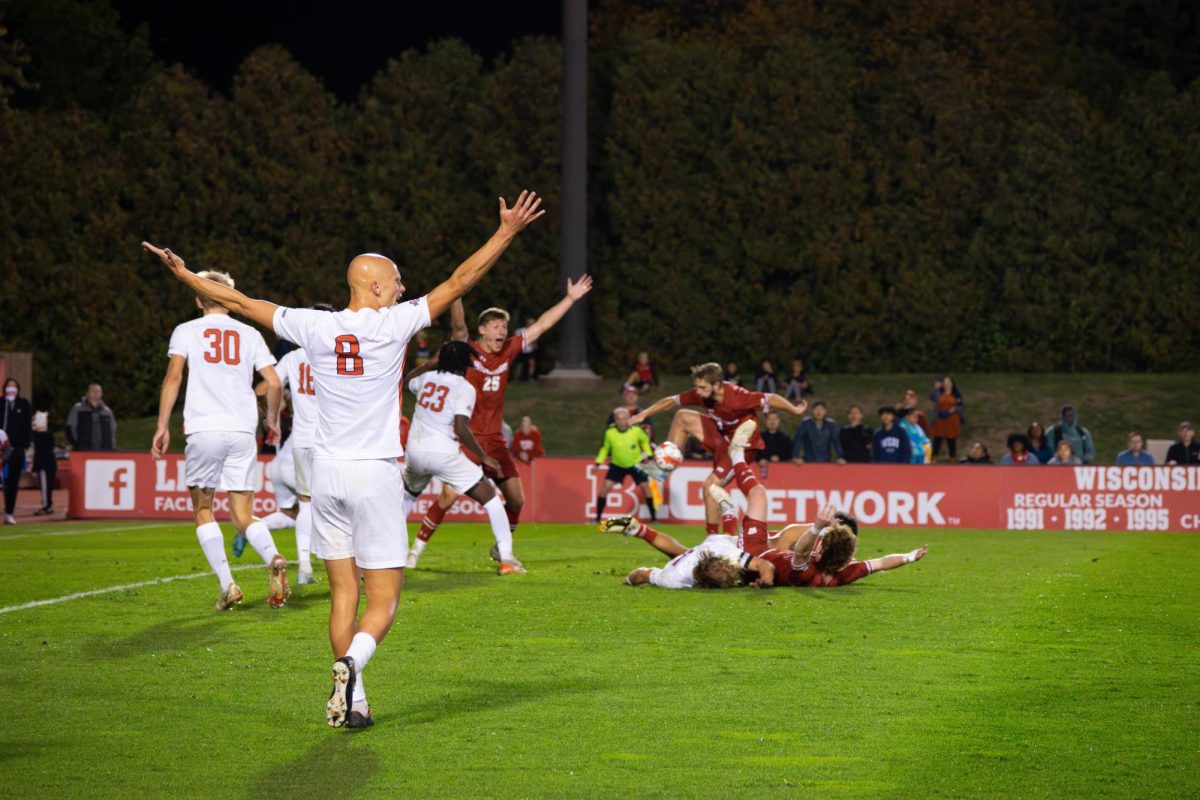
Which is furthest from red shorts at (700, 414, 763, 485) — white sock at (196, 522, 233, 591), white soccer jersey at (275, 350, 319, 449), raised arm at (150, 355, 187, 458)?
raised arm at (150, 355, 187, 458)

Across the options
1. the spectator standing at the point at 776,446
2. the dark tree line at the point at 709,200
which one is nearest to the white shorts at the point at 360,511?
the spectator standing at the point at 776,446

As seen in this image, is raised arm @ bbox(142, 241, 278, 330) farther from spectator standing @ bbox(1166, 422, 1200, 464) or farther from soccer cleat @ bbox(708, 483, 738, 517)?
spectator standing @ bbox(1166, 422, 1200, 464)

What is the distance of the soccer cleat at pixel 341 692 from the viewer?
291 inches

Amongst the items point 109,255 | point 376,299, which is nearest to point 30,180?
point 109,255

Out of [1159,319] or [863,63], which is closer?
[1159,319]

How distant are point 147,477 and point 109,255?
20.3 m

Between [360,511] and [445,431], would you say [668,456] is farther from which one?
[360,511]

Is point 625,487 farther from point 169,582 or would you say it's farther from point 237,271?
point 237,271

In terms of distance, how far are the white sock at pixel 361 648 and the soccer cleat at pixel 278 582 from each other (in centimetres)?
417

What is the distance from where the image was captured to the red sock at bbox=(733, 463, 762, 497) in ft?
46.6

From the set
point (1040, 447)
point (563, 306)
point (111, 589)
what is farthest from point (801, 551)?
point (1040, 447)

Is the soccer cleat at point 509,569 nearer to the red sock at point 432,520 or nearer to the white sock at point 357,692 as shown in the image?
the red sock at point 432,520

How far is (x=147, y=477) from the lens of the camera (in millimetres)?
26109

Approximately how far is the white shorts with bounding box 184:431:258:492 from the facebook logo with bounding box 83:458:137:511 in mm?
15004
